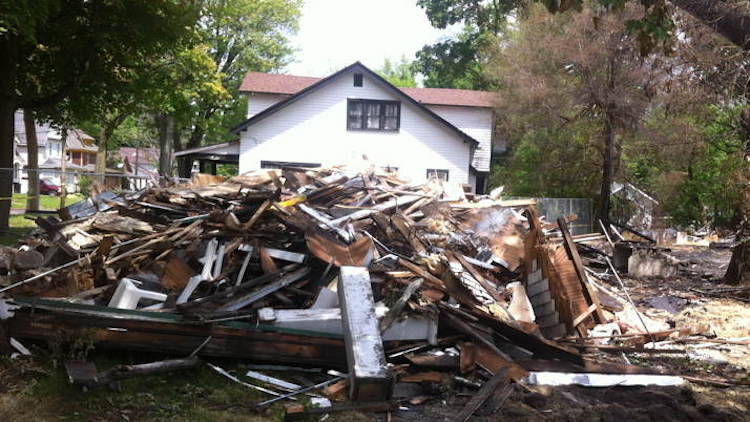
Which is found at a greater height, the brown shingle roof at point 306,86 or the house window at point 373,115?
the brown shingle roof at point 306,86

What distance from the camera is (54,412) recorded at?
4.27 m

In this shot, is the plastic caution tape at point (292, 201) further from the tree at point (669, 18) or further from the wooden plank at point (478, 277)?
the tree at point (669, 18)

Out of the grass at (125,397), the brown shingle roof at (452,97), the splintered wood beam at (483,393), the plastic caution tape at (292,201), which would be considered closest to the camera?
the grass at (125,397)

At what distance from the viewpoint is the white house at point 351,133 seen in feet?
84.4

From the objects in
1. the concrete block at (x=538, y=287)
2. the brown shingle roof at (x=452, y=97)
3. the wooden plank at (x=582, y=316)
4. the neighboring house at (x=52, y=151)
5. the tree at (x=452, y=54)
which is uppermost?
the tree at (x=452, y=54)

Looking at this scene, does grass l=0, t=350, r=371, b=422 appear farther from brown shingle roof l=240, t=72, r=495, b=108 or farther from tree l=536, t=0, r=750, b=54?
brown shingle roof l=240, t=72, r=495, b=108

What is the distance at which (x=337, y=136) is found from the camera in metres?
26.0

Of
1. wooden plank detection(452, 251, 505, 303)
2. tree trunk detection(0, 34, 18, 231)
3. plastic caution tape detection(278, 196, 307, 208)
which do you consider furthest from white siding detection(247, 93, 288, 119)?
wooden plank detection(452, 251, 505, 303)

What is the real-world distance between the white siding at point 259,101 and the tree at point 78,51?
34.7 ft

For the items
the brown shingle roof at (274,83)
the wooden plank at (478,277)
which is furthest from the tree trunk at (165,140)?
the wooden plank at (478,277)

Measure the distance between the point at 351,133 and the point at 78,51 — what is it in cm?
1253

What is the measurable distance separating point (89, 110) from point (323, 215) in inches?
493

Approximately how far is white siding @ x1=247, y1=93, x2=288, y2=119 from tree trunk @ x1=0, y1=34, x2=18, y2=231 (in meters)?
13.4

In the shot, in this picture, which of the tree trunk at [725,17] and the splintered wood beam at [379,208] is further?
the splintered wood beam at [379,208]
